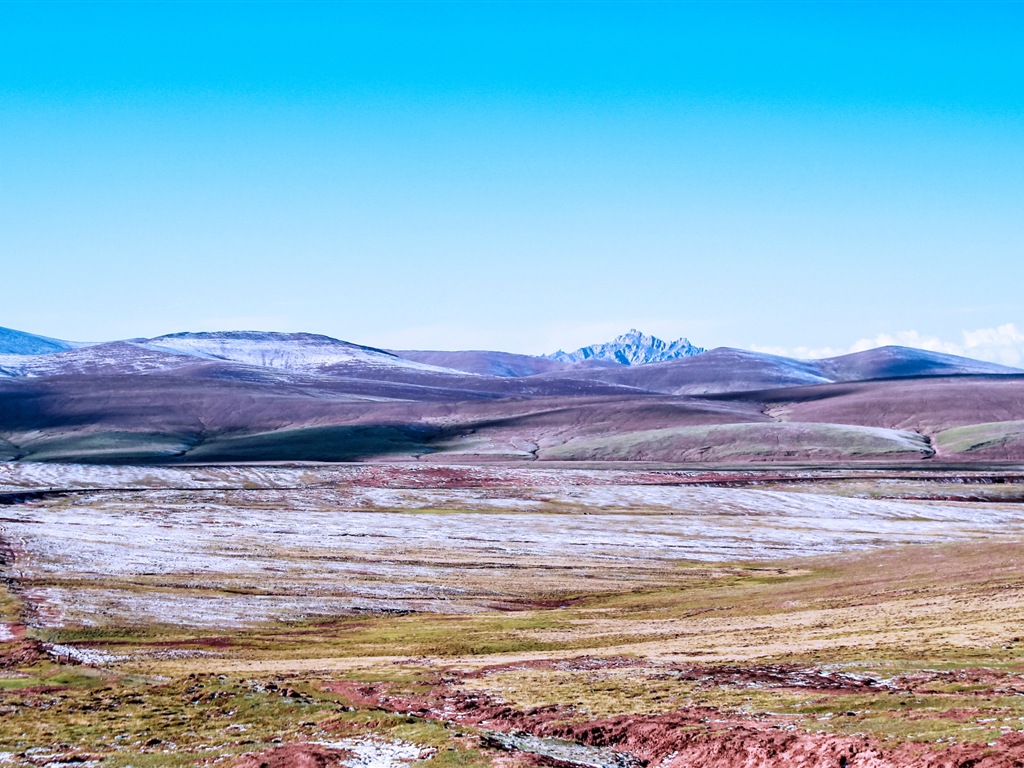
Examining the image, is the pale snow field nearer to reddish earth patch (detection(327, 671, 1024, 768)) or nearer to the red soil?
reddish earth patch (detection(327, 671, 1024, 768))

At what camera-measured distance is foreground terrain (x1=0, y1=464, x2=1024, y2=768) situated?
3009cm

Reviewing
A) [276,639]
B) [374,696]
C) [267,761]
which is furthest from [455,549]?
[267,761]

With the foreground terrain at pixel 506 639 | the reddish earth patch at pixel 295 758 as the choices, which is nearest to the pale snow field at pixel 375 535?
the foreground terrain at pixel 506 639

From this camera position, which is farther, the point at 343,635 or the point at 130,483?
the point at 130,483

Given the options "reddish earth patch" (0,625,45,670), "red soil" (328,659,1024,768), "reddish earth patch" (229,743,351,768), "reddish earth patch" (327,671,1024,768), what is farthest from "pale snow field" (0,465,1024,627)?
"reddish earth patch" (229,743,351,768)

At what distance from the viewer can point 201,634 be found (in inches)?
2183

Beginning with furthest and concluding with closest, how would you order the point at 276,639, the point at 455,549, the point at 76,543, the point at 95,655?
the point at 455,549 → the point at 76,543 → the point at 276,639 → the point at 95,655

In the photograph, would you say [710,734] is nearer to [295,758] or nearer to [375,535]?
[295,758]

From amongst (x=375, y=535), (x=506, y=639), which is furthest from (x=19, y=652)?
(x=375, y=535)

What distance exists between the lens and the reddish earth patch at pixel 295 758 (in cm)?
2852

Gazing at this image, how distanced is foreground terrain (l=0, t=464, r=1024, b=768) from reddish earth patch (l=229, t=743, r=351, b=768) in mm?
123

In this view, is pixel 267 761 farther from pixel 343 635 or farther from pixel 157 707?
pixel 343 635

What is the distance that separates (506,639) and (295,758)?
2532cm

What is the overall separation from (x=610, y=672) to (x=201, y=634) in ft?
86.1
